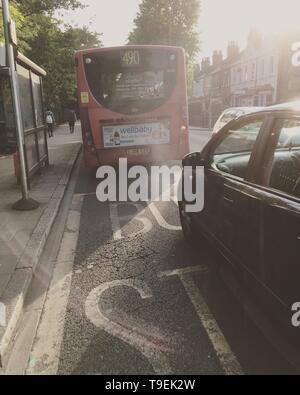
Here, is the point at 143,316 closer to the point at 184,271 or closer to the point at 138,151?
the point at 184,271

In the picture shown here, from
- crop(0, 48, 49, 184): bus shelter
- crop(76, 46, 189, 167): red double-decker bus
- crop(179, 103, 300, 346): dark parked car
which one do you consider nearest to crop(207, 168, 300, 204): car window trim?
crop(179, 103, 300, 346): dark parked car

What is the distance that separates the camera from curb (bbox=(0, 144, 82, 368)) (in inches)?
121

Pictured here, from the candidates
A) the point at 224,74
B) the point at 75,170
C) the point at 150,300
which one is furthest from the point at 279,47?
the point at 150,300

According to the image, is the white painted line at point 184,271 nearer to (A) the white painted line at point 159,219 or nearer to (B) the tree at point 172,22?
(A) the white painted line at point 159,219

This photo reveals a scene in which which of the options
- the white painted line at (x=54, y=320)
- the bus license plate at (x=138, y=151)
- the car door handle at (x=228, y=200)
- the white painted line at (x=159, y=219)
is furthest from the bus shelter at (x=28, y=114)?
the car door handle at (x=228, y=200)

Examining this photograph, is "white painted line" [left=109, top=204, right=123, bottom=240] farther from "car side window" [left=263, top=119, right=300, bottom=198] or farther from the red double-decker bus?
"car side window" [left=263, top=119, right=300, bottom=198]

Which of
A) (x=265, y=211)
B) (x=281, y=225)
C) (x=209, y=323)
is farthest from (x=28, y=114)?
(x=281, y=225)

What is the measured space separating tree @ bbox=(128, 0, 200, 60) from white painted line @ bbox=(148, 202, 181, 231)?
3989 centimetres

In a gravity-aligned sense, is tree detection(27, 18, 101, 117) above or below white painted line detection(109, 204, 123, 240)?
above

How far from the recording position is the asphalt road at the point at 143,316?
2.84 metres

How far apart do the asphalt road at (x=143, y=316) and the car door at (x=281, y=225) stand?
0.61 meters

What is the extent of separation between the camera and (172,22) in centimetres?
4447

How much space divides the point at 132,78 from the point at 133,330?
7.12 meters
